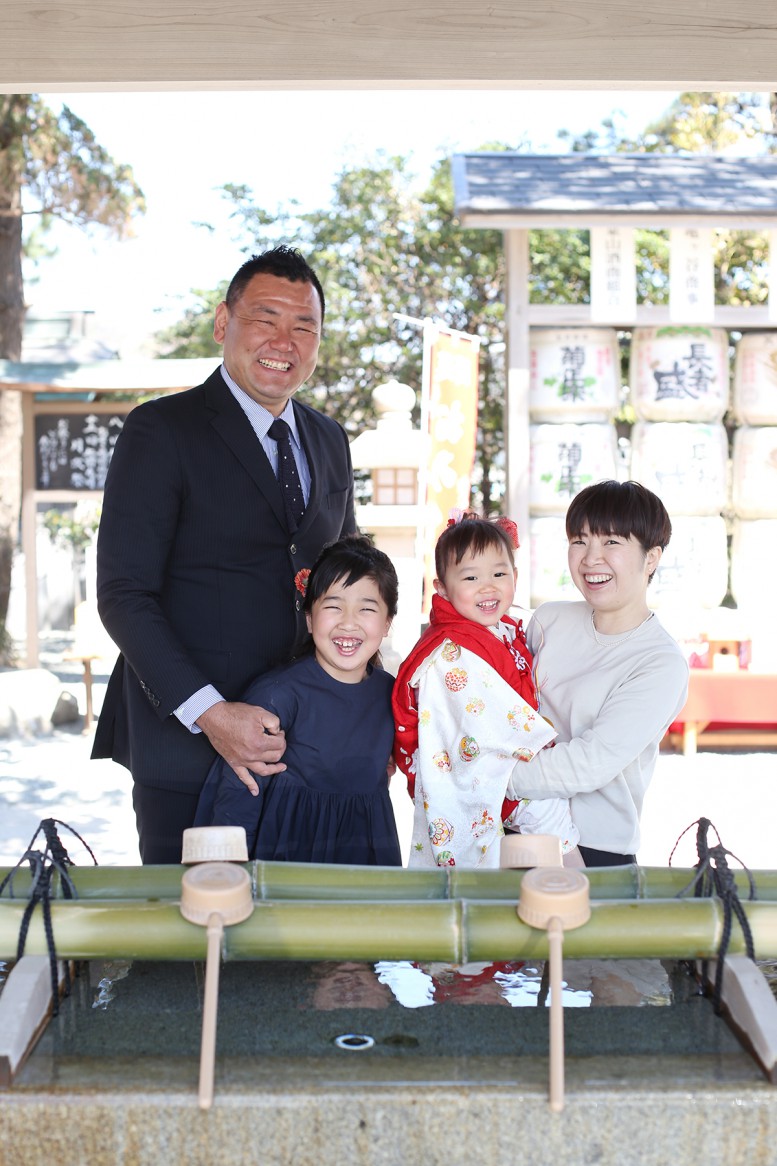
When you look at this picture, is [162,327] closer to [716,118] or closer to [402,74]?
[716,118]

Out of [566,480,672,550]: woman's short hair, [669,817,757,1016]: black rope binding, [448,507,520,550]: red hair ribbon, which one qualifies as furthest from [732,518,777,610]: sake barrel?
[669,817,757,1016]: black rope binding

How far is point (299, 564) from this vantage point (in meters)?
2.87

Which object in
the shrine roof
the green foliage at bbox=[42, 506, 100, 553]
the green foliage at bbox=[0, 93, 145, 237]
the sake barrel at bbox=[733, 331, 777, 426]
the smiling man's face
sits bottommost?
the green foliage at bbox=[42, 506, 100, 553]

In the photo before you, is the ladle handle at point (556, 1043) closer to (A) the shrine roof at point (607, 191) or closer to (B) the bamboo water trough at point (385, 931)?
(B) the bamboo water trough at point (385, 931)

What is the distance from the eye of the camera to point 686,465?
8.35m

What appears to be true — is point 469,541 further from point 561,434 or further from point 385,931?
point 561,434

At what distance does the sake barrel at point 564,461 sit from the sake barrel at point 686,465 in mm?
320

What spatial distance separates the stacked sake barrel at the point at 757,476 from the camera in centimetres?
833

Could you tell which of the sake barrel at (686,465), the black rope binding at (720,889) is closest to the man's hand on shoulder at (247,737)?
the black rope binding at (720,889)

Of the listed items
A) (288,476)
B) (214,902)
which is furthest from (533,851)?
(288,476)

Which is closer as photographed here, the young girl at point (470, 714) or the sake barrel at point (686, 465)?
the young girl at point (470, 714)

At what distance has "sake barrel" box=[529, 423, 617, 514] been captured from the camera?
26.8 ft

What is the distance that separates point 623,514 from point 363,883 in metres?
1.14

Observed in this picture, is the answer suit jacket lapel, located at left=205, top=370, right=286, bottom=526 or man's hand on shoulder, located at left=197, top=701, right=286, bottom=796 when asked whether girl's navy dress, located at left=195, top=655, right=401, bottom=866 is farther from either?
suit jacket lapel, located at left=205, top=370, right=286, bottom=526
